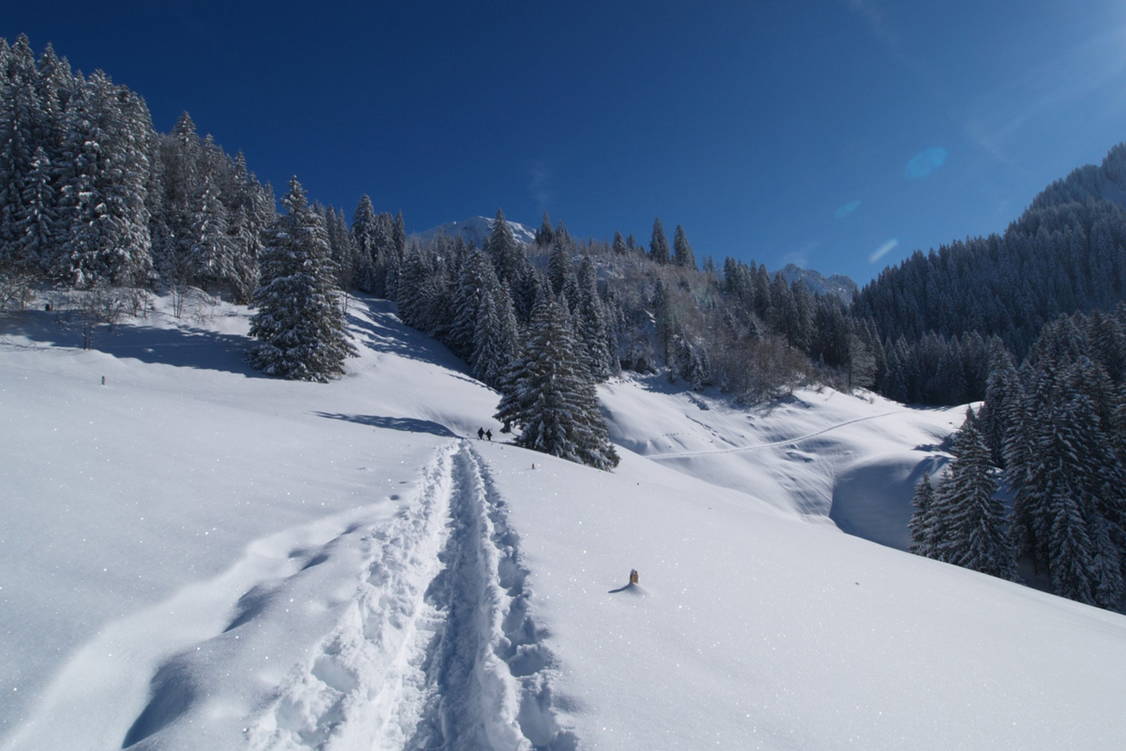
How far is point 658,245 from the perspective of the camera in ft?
427

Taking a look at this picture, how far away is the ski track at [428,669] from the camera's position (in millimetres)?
3342

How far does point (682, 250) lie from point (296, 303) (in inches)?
4521

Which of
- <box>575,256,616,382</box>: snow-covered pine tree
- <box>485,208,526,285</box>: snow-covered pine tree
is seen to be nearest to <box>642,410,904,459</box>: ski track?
<box>575,256,616,382</box>: snow-covered pine tree

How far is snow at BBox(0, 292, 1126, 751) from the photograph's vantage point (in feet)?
10.8

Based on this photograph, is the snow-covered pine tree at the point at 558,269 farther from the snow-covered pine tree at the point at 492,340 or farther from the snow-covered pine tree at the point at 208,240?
the snow-covered pine tree at the point at 208,240

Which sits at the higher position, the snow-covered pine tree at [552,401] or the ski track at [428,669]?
the snow-covered pine tree at [552,401]

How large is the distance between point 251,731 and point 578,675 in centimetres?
233

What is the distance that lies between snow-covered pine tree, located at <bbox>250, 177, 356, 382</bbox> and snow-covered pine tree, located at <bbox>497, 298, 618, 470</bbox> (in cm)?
1435

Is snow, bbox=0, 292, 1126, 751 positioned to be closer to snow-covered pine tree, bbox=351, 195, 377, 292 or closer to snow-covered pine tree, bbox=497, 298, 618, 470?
snow-covered pine tree, bbox=497, 298, 618, 470

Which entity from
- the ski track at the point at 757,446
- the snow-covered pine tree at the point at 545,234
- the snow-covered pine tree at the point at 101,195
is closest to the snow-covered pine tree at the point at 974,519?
the ski track at the point at 757,446

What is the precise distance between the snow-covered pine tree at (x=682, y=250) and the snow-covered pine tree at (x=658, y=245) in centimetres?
278

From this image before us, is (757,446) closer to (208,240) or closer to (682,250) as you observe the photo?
(208,240)

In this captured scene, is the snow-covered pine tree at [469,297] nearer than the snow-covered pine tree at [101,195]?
No

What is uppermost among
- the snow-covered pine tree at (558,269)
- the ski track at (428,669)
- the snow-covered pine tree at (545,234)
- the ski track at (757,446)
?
the snow-covered pine tree at (545,234)
